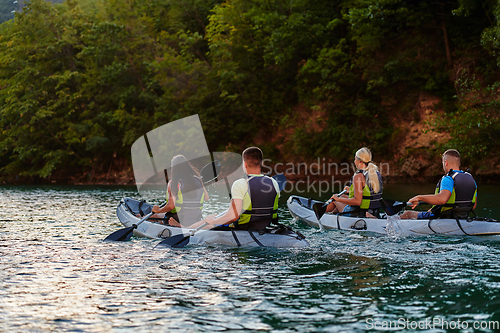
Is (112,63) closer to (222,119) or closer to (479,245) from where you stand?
(222,119)

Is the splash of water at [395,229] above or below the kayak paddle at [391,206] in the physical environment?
below

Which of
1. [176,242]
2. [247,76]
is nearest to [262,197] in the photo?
[176,242]

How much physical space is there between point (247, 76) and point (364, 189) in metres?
18.9

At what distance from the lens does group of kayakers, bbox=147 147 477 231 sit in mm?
6359

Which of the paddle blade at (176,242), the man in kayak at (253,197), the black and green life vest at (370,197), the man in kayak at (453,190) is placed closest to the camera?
the man in kayak at (253,197)

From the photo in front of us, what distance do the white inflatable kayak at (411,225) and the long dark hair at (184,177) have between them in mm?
2986

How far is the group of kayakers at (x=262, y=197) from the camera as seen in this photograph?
636 cm

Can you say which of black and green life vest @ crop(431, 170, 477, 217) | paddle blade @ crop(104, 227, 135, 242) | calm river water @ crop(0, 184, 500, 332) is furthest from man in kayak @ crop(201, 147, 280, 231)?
black and green life vest @ crop(431, 170, 477, 217)

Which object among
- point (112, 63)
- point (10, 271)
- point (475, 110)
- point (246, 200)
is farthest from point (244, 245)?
point (112, 63)

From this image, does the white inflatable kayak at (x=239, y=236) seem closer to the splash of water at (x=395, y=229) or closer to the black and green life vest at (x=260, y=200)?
the black and green life vest at (x=260, y=200)

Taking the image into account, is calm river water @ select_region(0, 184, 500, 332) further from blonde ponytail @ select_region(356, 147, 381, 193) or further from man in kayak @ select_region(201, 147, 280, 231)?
blonde ponytail @ select_region(356, 147, 381, 193)

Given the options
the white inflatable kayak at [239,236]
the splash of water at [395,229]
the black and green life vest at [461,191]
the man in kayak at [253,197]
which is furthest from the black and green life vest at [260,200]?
the black and green life vest at [461,191]

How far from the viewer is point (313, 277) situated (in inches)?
206

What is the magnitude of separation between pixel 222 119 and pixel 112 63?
9.50 m
